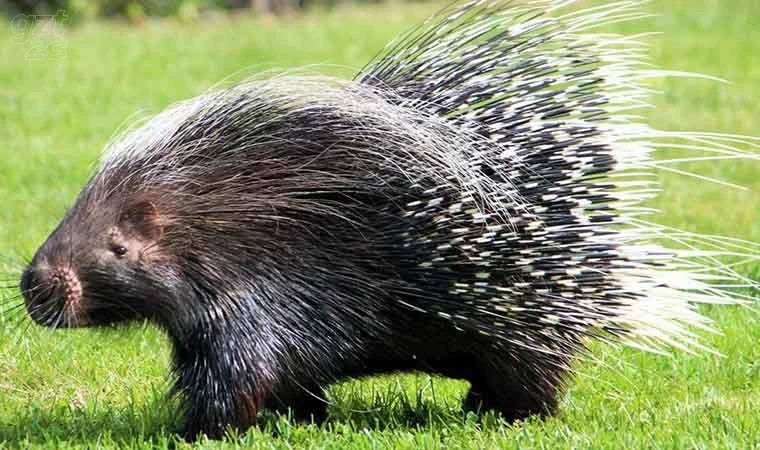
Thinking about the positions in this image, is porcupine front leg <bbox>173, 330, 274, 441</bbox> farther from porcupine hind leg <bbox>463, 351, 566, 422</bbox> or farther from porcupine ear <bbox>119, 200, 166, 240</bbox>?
A: porcupine hind leg <bbox>463, 351, 566, 422</bbox>

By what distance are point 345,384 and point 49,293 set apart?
55.2 inches

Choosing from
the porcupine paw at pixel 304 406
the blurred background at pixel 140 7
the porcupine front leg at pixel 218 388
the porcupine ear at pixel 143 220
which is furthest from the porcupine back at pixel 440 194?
the blurred background at pixel 140 7

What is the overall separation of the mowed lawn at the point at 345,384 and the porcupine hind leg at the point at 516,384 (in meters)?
0.07

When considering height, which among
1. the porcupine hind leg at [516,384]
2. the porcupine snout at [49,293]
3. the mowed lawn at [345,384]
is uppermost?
the porcupine snout at [49,293]

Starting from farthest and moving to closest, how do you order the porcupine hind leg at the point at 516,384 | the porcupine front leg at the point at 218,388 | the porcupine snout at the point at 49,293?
the porcupine hind leg at the point at 516,384 < the porcupine front leg at the point at 218,388 < the porcupine snout at the point at 49,293

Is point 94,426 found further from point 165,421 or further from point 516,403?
point 516,403

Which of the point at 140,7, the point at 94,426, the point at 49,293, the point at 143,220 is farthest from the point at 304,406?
the point at 140,7

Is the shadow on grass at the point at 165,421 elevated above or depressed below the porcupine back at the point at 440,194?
below

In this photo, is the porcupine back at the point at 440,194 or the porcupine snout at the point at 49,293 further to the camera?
the porcupine back at the point at 440,194

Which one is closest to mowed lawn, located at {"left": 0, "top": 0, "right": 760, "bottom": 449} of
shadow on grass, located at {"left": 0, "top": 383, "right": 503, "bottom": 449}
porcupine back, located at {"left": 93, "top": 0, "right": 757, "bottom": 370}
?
shadow on grass, located at {"left": 0, "top": 383, "right": 503, "bottom": 449}

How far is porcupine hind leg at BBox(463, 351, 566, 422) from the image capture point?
430 centimetres

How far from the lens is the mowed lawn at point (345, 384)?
13.9 ft

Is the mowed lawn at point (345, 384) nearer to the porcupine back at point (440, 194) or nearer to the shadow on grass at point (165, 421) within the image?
the shadow on grass at point (165, 421)

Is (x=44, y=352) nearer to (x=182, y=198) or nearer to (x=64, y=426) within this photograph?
(x=64, y=426)
